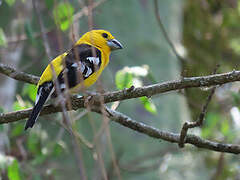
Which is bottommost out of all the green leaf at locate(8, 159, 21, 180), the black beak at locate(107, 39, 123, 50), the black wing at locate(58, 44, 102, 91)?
the green leaf at locate(8, 159, 21, 180)

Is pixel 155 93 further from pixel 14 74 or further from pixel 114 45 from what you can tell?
pixel 114 45

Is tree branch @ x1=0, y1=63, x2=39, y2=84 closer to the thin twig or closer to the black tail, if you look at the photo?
the black tail

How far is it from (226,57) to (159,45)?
3.71m

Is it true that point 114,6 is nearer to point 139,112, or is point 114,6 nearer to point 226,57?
point 139,112

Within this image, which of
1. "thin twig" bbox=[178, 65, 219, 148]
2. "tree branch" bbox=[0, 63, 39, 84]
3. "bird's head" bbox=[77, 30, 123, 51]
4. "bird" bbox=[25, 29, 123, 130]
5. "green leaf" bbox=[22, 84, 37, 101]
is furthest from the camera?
"bird's head" bbox=[77, 30, 123, 51]

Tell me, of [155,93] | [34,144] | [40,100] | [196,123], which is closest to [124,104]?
[34,144]

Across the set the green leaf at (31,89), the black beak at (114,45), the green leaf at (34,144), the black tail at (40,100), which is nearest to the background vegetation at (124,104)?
the green leaf at (34,144)

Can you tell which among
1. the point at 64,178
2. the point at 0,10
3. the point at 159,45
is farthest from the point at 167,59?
the point at 0,10

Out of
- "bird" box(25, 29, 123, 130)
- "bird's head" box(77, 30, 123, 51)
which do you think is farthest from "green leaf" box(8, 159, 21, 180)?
"bird's head" box(77, 30, 123, 51)

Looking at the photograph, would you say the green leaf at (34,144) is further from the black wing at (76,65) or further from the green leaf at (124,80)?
the green leaf at (124,80)

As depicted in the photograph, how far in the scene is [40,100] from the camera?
301cm

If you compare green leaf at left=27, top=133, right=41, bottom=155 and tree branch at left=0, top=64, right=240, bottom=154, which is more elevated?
tree branch at left=0, top=64, right=240, bottom=154

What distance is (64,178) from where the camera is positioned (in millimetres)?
5148

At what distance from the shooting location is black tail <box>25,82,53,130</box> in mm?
2787
